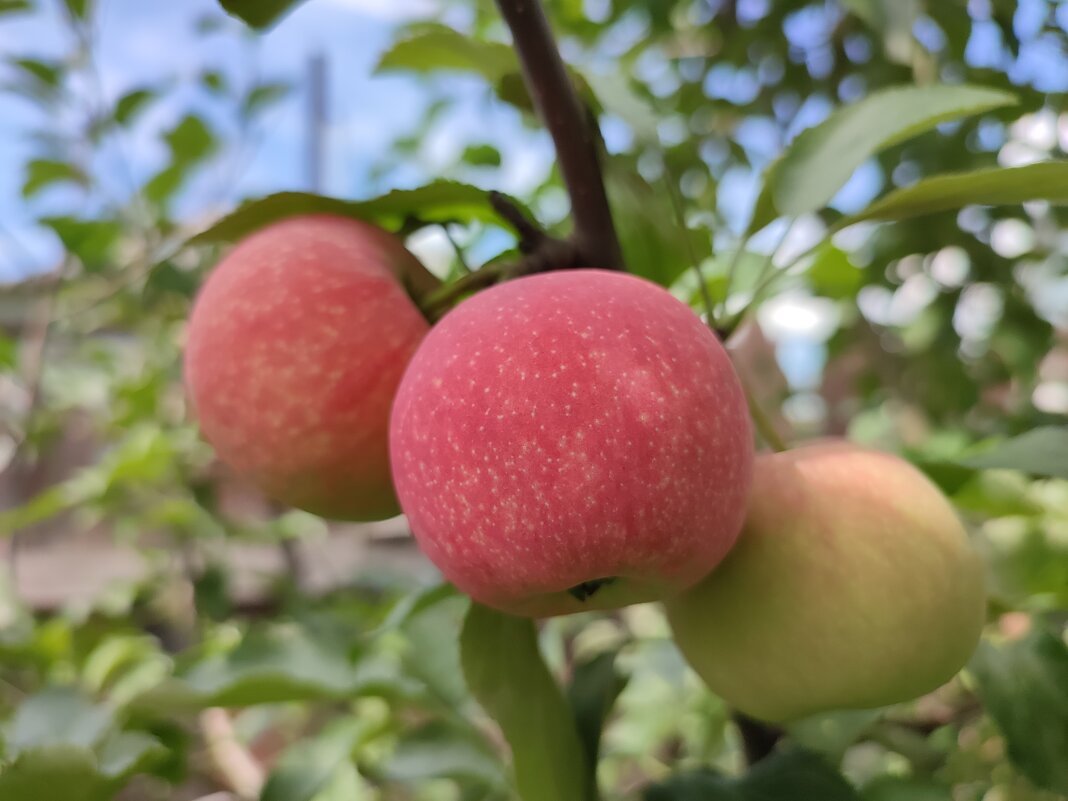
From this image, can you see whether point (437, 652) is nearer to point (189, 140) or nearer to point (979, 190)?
point (979, 190)

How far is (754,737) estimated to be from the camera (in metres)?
0.55

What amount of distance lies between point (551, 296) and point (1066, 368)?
206 centimetres

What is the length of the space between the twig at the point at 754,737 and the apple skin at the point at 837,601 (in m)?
0.15

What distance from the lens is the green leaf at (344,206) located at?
0.45 m

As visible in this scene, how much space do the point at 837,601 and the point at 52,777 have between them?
0.39 meters

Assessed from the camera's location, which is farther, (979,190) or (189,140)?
(189,140)

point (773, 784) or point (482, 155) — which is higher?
point (482, 155)

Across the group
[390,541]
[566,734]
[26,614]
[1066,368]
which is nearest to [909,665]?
[566,734]

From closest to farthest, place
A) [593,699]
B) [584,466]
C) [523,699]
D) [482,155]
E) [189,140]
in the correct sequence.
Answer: [584,466] → [523,699] → [593,699] → [482,155] → [189,140]

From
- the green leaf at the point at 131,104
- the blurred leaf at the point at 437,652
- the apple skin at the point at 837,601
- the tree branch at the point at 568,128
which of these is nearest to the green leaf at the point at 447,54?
the tree branch at the point at 568,128

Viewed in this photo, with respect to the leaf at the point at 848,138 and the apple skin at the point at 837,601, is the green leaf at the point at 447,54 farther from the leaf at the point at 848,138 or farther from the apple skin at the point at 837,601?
the apple skin at the point at 837,601

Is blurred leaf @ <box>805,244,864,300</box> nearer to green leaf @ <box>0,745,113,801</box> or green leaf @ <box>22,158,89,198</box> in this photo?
green leaf @ <box>0,745,113,801</box>

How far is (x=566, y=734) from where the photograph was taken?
0.44 m

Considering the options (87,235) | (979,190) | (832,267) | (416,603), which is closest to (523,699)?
(416,603)
